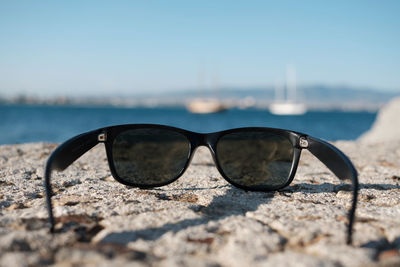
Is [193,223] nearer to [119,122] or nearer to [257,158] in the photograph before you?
[257,158]

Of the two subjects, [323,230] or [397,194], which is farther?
[397,194]

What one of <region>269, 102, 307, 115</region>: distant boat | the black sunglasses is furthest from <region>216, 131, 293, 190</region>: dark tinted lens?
<region>269, 102, 307, 115</region>: distant boat

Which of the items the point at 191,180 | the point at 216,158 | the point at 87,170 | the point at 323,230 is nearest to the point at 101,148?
the point at 87,170

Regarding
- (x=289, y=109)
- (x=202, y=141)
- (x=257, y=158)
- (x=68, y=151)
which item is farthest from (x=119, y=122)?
(x=68, y=151)

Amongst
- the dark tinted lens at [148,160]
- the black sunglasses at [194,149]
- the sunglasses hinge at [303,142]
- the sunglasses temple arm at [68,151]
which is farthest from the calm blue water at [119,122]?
the sunglasses hinge at [303,142]

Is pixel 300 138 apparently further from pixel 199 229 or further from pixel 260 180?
pixel 199 229

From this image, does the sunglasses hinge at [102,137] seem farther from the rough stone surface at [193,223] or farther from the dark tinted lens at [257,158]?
the dark tinted lens at [257,158]
